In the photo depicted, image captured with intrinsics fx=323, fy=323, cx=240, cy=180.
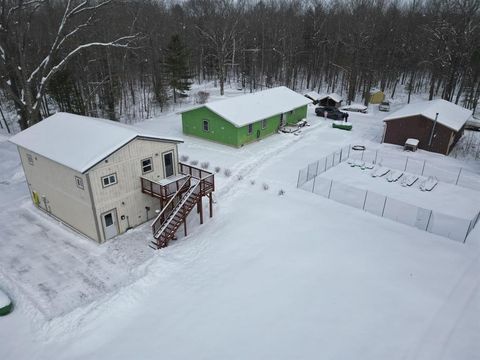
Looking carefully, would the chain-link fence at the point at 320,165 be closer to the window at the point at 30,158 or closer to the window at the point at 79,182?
the window at the point at 79,182

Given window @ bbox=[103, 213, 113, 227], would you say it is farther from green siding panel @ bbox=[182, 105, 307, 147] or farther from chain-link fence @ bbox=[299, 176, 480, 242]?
green siding panel @ bbox=[182, 105, 307, 147]

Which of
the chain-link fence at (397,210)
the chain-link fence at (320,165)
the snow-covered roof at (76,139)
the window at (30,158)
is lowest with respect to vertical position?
the chain-link fence at (320,165)

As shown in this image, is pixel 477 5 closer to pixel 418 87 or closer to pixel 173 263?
pixel 418 87

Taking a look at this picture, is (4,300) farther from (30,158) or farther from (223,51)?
(223,51)

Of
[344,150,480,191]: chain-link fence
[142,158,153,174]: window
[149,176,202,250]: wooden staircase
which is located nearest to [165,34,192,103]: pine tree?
[344,150,480,191]: chain-link fence

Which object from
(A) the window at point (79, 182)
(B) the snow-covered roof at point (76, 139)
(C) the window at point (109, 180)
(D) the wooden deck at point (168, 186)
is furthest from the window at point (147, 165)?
(A) the window at point (79, 182)

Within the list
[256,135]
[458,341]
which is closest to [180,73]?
[256,135]

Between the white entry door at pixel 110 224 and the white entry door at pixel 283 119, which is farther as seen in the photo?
the white entry door at pixel 283 119
